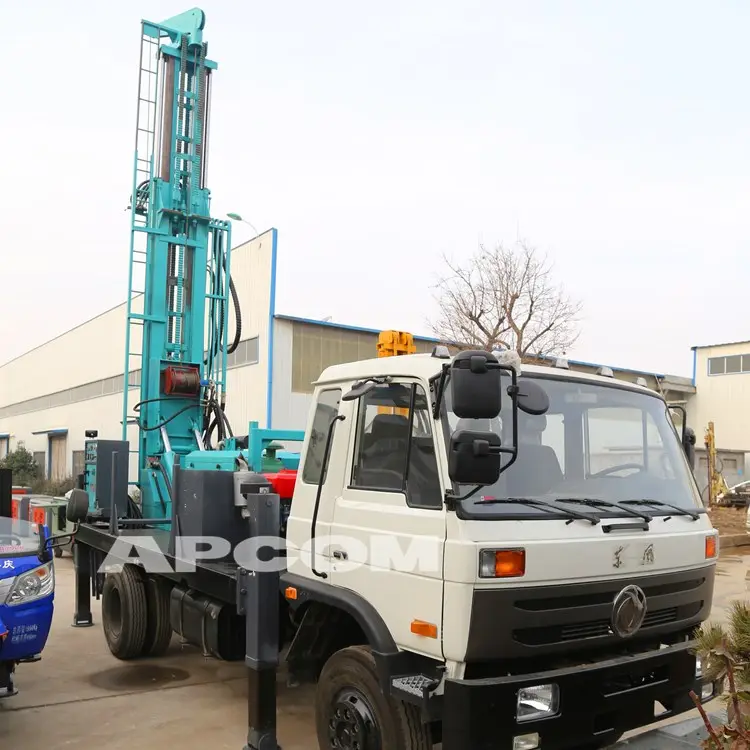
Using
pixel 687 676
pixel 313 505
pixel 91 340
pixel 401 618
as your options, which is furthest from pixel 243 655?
Answer: pixel 91 340

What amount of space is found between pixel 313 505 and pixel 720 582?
30.0 feet

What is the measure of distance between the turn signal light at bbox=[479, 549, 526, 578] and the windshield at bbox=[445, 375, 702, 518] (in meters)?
0.17

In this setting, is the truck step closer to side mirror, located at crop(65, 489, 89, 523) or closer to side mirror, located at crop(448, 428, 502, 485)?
side mirror, located at crop(448, 428, 502, 485)

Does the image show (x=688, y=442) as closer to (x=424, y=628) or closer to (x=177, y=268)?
(x=424, y=628)

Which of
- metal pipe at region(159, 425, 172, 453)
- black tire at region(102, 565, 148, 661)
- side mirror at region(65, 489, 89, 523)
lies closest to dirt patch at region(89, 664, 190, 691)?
black tire at region(102, 565, 148, 661)

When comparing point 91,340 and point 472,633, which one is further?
point 91,340

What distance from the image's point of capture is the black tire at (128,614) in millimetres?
6477

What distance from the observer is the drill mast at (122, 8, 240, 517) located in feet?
25.7

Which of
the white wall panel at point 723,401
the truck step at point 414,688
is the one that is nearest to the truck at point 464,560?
the truck step at point 414,688

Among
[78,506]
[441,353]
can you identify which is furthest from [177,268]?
→ [441,353]

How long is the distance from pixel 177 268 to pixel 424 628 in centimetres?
561

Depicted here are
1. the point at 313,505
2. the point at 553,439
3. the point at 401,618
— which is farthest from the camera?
the point at 313,505

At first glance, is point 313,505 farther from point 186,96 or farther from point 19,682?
point 186,96

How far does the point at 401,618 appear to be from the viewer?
363 cm
